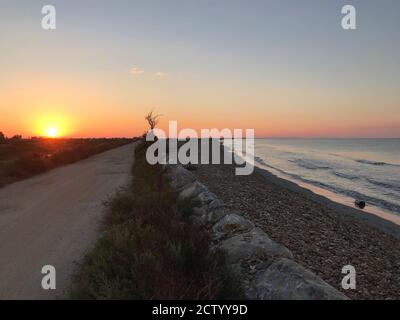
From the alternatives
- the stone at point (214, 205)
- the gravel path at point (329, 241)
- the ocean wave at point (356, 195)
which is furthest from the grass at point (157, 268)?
the ocean wave at point (356, 195)

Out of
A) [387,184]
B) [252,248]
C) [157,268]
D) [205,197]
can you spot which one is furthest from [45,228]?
[387,184]

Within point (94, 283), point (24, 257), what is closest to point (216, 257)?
point (94, 283)

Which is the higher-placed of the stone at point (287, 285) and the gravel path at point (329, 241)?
the stone at point (287, 285)

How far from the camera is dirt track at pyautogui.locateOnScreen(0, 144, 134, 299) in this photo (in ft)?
22.9

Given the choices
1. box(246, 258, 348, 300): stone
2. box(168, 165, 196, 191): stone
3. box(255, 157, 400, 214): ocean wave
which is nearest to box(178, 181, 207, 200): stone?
box(168, 165, 196, 191): stone

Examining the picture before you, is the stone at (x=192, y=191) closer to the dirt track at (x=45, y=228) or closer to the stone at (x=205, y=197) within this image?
the stone at (x=205, y=197)

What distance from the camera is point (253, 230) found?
26.8 ft

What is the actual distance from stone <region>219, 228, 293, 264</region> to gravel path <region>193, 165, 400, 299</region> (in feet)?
4.96

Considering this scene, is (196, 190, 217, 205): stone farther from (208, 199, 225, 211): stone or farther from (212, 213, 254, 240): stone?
(212, 213, 254, 240): stone

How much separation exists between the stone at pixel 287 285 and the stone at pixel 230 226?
7.02 ft

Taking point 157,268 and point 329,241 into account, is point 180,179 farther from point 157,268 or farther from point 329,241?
point 157,268

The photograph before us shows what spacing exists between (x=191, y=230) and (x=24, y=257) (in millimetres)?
4041

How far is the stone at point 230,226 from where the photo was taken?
8.38 meters
